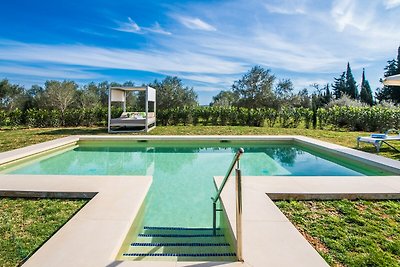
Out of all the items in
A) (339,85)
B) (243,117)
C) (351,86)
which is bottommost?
(243,117)

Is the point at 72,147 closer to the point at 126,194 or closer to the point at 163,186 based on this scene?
the point at 163,186

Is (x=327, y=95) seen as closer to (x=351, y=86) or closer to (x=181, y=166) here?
(x=351, y=86)

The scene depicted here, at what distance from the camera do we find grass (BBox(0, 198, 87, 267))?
2371mm

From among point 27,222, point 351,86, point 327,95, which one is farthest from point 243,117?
point 351,86

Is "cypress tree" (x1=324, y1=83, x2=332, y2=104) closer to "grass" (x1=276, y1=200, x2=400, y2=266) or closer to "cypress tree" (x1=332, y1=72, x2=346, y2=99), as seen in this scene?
"cypress tree" (x1=332, y1=72, x2=346, y2=99)

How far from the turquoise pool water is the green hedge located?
545 cm

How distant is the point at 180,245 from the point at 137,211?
2.51 ft

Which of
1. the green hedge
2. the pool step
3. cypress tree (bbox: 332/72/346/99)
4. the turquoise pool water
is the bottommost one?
the pool step

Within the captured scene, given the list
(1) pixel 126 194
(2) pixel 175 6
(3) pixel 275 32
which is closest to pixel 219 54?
(3) pixel 275 32

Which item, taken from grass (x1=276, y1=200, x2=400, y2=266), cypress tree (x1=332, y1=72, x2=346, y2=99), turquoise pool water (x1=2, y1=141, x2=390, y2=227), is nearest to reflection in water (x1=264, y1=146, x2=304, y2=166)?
turquoise pool water (x1=2, y1=141, x2=390, y2=227)

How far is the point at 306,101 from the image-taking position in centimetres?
2884

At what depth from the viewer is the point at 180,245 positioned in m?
2.81

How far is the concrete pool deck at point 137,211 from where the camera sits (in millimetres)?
2213

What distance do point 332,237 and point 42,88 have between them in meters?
30.8
